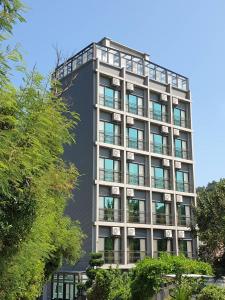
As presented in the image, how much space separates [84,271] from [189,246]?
11.6 metres

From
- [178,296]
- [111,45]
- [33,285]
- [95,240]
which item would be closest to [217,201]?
[95,240]

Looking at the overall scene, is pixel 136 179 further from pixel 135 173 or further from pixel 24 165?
pixel 24 165

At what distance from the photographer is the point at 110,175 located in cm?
3703

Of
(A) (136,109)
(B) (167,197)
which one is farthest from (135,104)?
(B) (167,197)

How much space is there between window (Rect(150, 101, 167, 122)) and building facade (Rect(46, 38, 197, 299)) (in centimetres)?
9

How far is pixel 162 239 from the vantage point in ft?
130

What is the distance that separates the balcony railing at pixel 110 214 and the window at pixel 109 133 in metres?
5.51

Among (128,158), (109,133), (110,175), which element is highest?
(109,133)

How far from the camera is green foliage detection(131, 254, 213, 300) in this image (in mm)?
20016

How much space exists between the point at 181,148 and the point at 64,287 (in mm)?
16771

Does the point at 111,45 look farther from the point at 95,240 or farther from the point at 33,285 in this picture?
the point at 33,285

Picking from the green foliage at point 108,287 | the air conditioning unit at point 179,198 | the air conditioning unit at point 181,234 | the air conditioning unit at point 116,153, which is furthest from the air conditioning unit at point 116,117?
the green foliage at point 108,287

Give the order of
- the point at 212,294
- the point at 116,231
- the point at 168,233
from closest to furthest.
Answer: the point at 212,294 → the point at 116,231 → the point at 168,233

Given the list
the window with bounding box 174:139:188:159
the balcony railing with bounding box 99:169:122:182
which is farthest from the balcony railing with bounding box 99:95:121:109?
the window with bounding box 174:139:188:159
